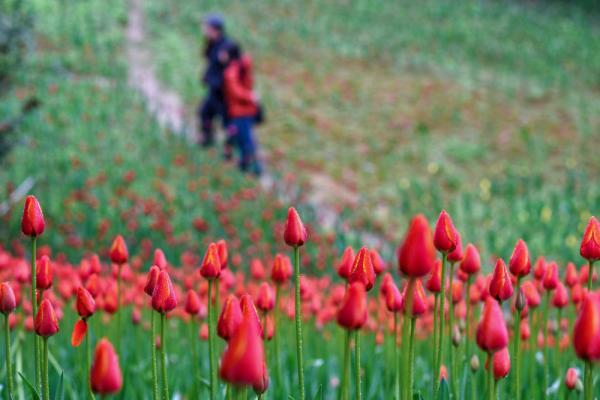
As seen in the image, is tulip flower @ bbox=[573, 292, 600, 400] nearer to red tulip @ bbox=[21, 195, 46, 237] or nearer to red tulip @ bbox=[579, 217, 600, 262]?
red tulip @ bbox=[579, 217, 600, 262]

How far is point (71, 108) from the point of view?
11188 millimetres

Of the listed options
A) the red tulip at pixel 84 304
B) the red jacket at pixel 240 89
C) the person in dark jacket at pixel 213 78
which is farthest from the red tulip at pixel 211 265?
the person in dark jacket at pixel 213 78

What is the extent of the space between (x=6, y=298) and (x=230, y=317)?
0.48 m

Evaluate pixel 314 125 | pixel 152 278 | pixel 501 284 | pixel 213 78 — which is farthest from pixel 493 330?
pixel 314 125

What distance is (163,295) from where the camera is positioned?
1.40m

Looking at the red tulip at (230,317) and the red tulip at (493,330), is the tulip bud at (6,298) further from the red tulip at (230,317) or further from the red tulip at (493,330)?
the red tulip at (493,330)

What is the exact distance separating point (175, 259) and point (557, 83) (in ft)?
46.1

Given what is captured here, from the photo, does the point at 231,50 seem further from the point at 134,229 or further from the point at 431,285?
the point at 431,285

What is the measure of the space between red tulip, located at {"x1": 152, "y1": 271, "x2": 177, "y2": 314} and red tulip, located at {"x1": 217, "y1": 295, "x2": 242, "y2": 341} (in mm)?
140

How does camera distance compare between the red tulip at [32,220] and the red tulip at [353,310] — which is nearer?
the red tulip at [353,310]

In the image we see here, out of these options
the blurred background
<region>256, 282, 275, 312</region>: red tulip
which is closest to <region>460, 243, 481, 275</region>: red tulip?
<region>256, 282, 275, 312</region>: red tulip

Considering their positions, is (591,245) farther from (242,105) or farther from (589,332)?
(242,105)

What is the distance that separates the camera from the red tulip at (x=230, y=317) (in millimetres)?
1268

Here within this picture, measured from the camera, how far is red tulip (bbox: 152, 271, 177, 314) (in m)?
1.39
